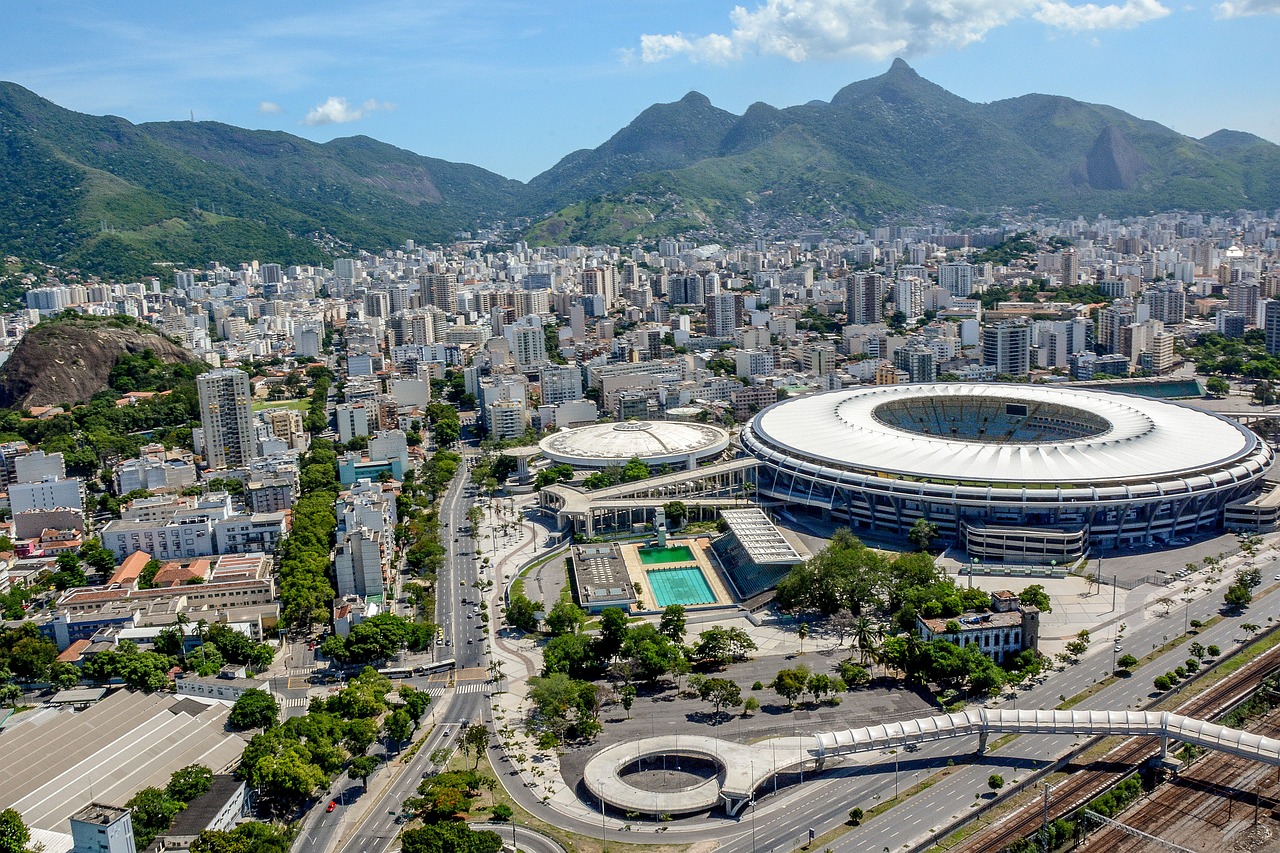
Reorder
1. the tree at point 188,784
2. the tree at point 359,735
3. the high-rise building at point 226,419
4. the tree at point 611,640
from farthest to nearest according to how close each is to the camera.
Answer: the high-rise building at point 226,419, the tree at point 611,640, the tree at point 359,735, the tree at point 188,784

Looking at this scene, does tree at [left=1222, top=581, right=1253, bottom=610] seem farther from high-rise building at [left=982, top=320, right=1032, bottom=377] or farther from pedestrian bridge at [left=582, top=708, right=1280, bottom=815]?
high-rise building at [left=982, top=320, right=1032, bottom=377]

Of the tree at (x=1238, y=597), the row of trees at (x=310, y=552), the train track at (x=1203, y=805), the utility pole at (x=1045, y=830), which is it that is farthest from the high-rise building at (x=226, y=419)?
the train track at (x=1203, y=805)

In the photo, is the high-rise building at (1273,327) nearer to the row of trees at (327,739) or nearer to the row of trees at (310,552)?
the row of trees at (310,552)

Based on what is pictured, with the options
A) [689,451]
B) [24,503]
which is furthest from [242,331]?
[689,451]

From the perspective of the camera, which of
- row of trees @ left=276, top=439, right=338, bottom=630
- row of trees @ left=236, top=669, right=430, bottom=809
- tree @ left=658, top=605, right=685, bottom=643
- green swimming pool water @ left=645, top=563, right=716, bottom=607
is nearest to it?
row of trees @ left=236, top=669, right=430, bottom=809

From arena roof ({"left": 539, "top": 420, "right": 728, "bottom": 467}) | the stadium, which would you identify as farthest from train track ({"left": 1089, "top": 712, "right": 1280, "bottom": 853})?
arena roof ({"left": 539, "top": 420, "right": 728, "bottom": 467})

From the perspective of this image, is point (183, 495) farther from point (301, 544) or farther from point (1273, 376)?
point (1273, 376)

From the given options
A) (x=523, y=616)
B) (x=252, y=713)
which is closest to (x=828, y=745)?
(x=523, y=616)
